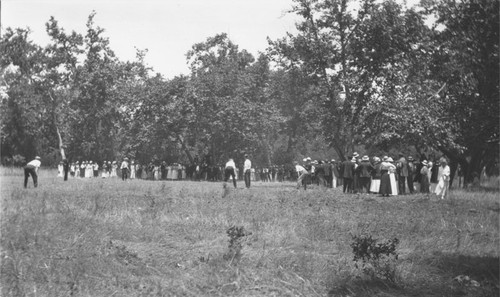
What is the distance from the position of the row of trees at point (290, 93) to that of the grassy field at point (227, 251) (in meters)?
4.19

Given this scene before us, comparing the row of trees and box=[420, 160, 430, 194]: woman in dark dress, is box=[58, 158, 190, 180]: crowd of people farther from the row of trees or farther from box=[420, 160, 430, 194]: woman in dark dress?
box=[420, 160, 430, 194]: woman in dark dress

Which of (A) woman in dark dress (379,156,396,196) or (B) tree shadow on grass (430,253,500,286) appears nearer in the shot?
(B) tree shadow on grass (430,253,500,286)

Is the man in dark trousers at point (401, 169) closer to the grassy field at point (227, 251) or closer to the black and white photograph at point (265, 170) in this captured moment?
the black and white photograph at point (265, 170)

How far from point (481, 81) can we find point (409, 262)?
Result: 5.05 m

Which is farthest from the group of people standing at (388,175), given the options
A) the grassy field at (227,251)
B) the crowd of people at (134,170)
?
the crowd of people at (134,170)

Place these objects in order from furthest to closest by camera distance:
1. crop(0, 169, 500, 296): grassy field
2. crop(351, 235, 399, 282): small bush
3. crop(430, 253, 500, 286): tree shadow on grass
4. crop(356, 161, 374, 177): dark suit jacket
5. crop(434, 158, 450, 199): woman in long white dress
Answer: crop(356, 161, 374, 177): dark suit jacket
crop(434, 158, 450, 199): woman in long white dress
crop(430, 253, 500, 286): tree shadow on grass
crop(351, 235, 399, 282): small bush
crop(0, 169, 500, 296): grassy field

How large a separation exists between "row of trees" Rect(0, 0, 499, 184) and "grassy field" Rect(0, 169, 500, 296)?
13.7 ft

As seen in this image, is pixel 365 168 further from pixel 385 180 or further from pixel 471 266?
pixel 471 266

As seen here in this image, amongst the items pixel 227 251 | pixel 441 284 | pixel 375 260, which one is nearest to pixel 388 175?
pixel 375 260

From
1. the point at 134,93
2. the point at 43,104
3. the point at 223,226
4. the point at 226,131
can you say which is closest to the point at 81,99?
the point at 43,104

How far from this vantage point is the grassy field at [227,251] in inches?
374

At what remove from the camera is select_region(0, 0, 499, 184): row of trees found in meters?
23.2

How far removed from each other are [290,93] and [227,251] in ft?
168

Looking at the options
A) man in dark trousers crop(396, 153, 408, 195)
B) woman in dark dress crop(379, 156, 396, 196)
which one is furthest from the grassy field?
man in dark trousers crop(396, 153, 408, 195)
